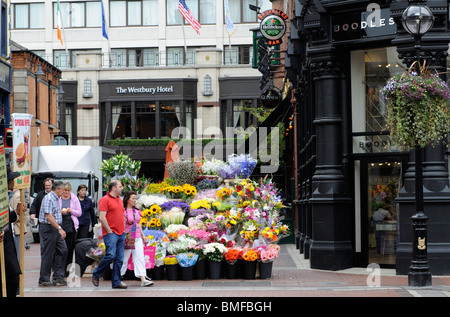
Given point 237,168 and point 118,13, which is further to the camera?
point 118,13

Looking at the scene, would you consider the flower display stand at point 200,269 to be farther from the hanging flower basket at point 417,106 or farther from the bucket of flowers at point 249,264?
the hanging flower basket at point 417,106

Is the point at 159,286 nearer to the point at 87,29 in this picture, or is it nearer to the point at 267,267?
the point at 267,267

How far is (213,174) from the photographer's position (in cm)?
1820

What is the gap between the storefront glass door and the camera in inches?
658

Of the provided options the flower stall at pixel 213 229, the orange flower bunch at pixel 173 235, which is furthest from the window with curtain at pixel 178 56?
the orange flower bunch at pixel 173 235

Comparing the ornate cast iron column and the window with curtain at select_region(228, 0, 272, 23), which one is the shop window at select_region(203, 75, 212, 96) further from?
the ornate cast iron column

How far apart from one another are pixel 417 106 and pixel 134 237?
5578mm

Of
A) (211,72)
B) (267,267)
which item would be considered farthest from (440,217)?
(211,72)

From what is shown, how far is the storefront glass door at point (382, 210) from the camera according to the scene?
16.7m

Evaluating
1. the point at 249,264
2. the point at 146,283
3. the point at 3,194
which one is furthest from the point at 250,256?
the point at 3,194

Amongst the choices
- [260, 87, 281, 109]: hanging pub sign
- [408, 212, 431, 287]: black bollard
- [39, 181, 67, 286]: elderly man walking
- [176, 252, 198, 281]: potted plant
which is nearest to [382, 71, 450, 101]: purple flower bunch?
[408, 212, 431, 287]: black bollard

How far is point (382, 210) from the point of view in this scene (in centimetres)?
1700

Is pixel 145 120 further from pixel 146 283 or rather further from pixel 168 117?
pixel 146 283
